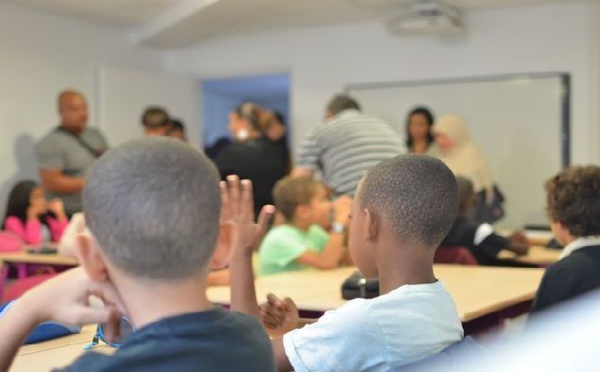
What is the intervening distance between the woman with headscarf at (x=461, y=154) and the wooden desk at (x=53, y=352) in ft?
12.9

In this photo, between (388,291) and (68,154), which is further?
(68,154)

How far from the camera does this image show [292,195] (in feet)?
12.0

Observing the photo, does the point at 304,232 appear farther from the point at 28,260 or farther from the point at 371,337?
the point at 371,337

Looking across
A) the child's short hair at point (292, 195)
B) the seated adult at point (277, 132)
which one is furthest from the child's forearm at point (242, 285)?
the seated adult at point (277, 132)

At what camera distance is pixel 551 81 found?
20.3ft

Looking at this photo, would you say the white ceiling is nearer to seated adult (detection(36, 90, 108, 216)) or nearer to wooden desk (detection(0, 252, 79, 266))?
seated adult (detection(36, 90, 108, 216))

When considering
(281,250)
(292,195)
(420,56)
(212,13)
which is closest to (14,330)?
(281,250)

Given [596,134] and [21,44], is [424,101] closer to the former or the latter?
[596,134]

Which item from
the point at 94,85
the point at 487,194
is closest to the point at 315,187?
the point at 487,194

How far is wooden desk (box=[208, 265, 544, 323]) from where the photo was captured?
250 centimetres

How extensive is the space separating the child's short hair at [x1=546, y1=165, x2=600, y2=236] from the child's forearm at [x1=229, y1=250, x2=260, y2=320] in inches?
51.1

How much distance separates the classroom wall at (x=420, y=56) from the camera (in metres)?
6.11

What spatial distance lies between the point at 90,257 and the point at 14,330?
259 mm

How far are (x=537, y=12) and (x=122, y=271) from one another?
5.82m
